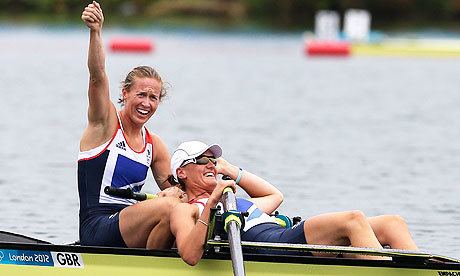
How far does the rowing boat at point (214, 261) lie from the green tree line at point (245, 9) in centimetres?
5511

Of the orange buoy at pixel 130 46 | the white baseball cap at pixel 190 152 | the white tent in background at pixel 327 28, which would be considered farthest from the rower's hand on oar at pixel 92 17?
the white tent in background at pixel 327 28

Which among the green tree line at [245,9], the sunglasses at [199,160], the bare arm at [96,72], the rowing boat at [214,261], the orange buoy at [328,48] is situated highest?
the bare arm at [96,72]

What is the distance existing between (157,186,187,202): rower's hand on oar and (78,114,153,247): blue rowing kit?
0.28 m

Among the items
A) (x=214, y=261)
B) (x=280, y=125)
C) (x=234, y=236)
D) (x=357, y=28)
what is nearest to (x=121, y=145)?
(x=214, y=261)

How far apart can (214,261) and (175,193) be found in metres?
0.48

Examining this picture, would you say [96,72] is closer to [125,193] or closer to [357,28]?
[125,193]

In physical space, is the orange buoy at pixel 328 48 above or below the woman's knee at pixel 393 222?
below

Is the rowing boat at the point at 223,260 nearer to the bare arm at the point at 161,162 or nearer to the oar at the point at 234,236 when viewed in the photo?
the oar at the point at 234,236

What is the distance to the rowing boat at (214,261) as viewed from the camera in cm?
784

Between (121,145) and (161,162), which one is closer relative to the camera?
(121,145)

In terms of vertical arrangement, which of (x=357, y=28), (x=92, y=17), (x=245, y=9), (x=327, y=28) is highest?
(x=92, y=17)

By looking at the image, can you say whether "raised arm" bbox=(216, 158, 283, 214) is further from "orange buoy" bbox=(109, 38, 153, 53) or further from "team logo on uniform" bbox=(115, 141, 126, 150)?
"orange buoy" bbox=(109, 38, 153, 53)

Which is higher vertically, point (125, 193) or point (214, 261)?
point (125, 193)

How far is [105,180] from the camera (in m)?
8.39
